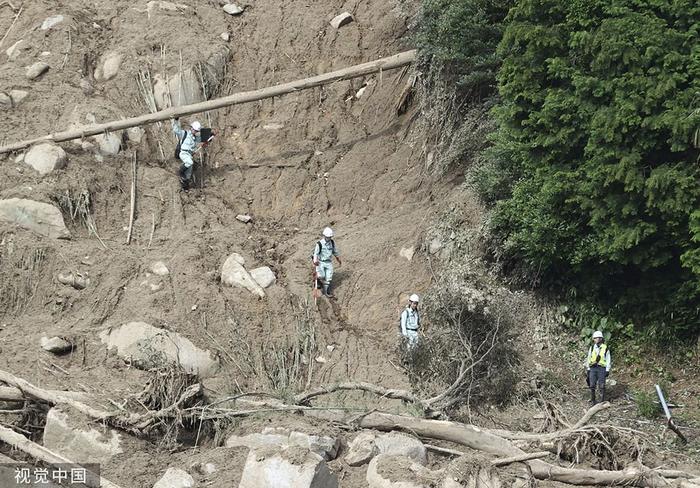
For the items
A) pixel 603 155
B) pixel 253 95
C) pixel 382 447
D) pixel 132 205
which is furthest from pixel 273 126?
pixel 382 447

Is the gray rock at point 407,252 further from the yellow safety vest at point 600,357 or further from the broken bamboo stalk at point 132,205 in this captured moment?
the broken bamboo stalk at point 132,205

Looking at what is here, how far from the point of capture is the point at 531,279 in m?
16.6

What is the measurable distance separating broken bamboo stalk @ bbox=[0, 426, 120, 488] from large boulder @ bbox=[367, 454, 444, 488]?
256cm

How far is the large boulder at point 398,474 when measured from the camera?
1005 centimetres

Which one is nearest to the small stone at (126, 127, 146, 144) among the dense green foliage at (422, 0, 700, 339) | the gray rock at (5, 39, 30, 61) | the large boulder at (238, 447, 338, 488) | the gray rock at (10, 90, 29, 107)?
the gray rock at (10, 90, 29, 107)

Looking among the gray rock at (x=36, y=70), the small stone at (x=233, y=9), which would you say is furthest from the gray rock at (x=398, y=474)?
the small stone at (x=233, y=9)

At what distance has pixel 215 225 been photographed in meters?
18.5

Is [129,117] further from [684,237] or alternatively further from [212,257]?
[684,237]

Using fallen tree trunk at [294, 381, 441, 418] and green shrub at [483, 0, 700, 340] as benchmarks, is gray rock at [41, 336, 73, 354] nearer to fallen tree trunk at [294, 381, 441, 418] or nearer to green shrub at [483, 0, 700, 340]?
fallen tree trunk at [294, 381, 441, 418]

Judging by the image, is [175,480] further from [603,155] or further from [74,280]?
[603,155]

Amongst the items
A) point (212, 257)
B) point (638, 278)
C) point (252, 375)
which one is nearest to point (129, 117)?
point (212, 257)

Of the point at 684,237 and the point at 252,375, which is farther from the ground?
the point at 684,237

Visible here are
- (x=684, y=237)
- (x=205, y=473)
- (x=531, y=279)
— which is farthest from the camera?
(x=531, y=279)

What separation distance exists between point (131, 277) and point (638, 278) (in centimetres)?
779
